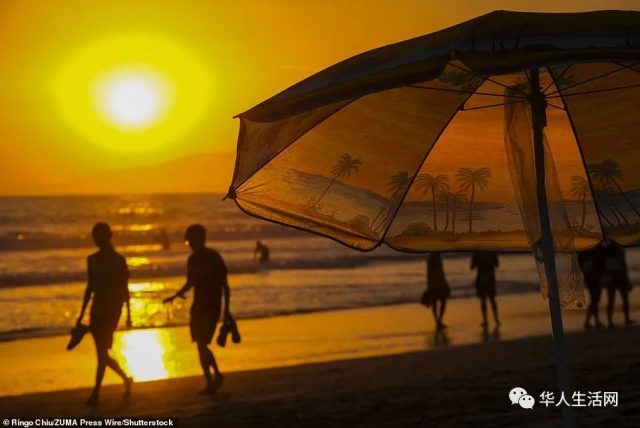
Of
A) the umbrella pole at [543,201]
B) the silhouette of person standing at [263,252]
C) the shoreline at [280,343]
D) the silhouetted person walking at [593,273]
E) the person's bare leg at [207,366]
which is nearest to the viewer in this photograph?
the umbrella pole at [543,201]

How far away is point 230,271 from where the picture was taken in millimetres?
41125

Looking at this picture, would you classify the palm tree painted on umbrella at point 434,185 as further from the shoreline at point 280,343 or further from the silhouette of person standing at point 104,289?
the shoreline at point 280,343

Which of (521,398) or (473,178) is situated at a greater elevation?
(473,178)

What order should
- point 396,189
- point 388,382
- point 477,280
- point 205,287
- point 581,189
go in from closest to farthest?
point 396,189 → point 581,189 → point 205,287 → point 388,382 → point 477,280


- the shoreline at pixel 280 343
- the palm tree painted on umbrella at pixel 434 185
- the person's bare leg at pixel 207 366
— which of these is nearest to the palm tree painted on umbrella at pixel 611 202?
the palm tree painted on umbrella at pixel 434 185

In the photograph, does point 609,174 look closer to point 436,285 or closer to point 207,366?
point 207,366

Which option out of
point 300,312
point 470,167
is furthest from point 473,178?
point 300,312

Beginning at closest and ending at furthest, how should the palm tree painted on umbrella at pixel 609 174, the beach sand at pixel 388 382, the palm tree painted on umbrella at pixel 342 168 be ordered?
the palm tree painted on umbrella at pixel 342 168 → the palm tree painted on umbrella at pixel 609 174 → the beach sand at pixel 388 382

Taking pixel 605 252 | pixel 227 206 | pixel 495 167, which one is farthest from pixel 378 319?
pixel 227 206

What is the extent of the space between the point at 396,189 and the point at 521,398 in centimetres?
554

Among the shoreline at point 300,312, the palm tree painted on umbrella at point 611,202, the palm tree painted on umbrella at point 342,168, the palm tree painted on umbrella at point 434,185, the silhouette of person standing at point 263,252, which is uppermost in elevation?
the palm tree painted on umbrella at point 342,168

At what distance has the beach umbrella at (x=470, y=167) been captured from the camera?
543 centimetres

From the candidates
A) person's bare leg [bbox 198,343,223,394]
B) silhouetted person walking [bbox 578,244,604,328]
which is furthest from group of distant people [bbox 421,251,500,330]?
person's bare leg [bbox 198,343,223,394]

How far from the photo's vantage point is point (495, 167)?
6109mm
